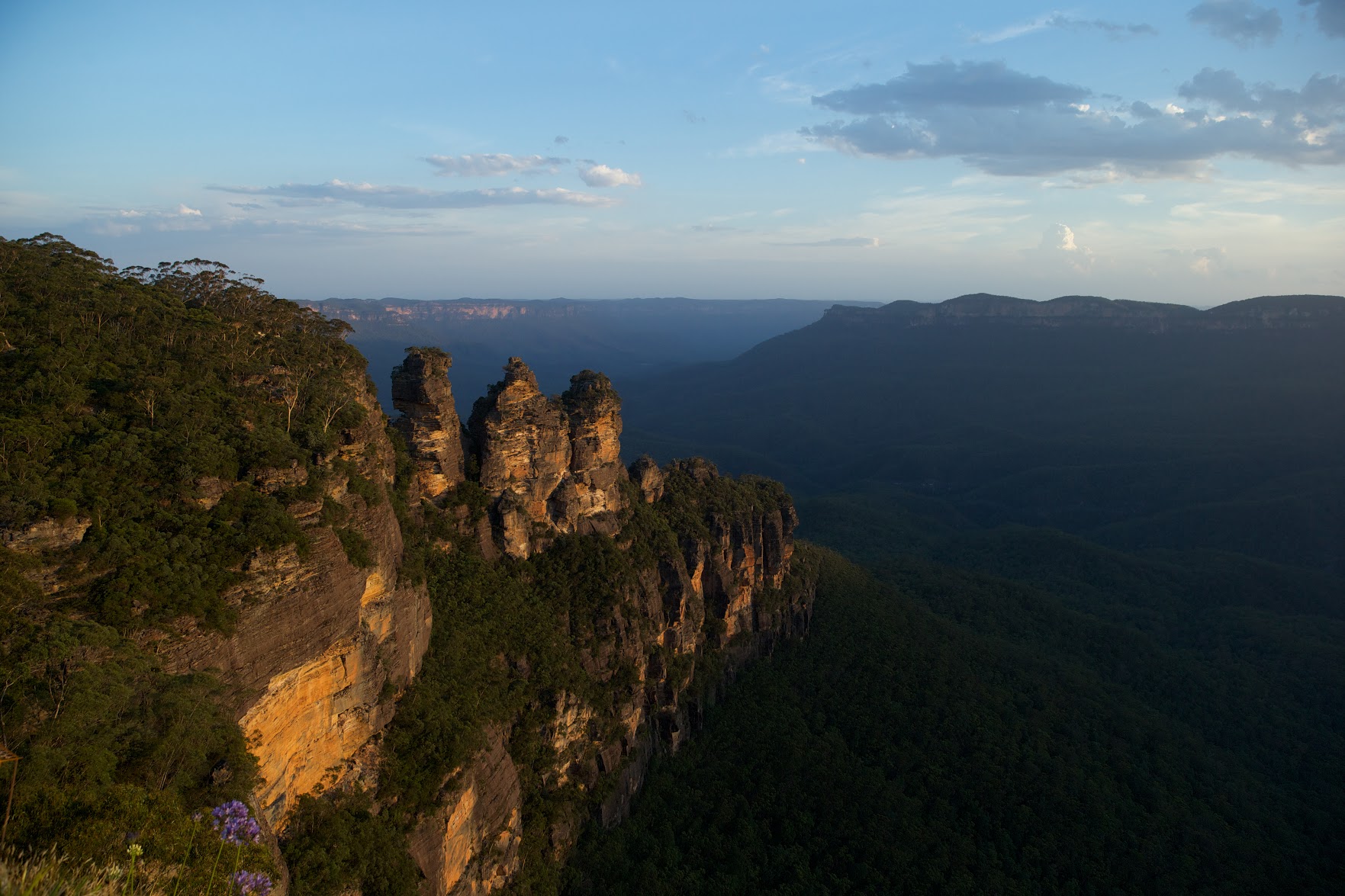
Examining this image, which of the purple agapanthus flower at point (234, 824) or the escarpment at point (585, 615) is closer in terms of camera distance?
the purple agapanthus flower at point (234, 824)

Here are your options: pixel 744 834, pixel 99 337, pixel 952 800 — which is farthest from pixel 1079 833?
pixel 99 337

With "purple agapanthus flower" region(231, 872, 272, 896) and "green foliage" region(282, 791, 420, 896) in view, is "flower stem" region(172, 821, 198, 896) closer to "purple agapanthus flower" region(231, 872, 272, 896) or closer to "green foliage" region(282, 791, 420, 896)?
"purple agapanthus flower" region(231, 872, 272, 896)

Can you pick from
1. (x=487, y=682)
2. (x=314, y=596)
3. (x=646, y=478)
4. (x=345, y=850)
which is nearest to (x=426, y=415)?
(x=487, y=682)

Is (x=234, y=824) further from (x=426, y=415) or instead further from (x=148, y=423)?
(x=426, y=415)

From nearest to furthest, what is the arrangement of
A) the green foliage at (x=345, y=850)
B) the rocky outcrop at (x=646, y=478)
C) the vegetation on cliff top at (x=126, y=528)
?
the vegetation on cliff top at (x=126, y=528) → the green foliage at (x=345, y=850) → the rocky outcrop at (x=646, y=478)

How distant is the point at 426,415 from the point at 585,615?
14.1 m

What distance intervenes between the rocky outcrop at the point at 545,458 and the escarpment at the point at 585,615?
0.10m

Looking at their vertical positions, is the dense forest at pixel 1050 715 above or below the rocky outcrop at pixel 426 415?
below

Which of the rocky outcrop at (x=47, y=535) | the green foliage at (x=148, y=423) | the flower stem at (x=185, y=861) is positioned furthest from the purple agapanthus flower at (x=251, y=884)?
the rocky outcrop at (x=47, y=535)

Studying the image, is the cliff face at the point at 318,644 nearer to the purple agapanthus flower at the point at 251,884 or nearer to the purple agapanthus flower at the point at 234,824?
the purple agapanthus flower at the point at 234,824

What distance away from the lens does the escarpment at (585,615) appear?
98.1ft

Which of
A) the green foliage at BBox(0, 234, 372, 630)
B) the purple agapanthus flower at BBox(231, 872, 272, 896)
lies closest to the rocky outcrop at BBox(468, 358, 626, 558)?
the green foliage at BBox(0, 234, 372, 630)

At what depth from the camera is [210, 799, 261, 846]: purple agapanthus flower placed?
11.6 meters

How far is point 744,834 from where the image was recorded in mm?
36125
